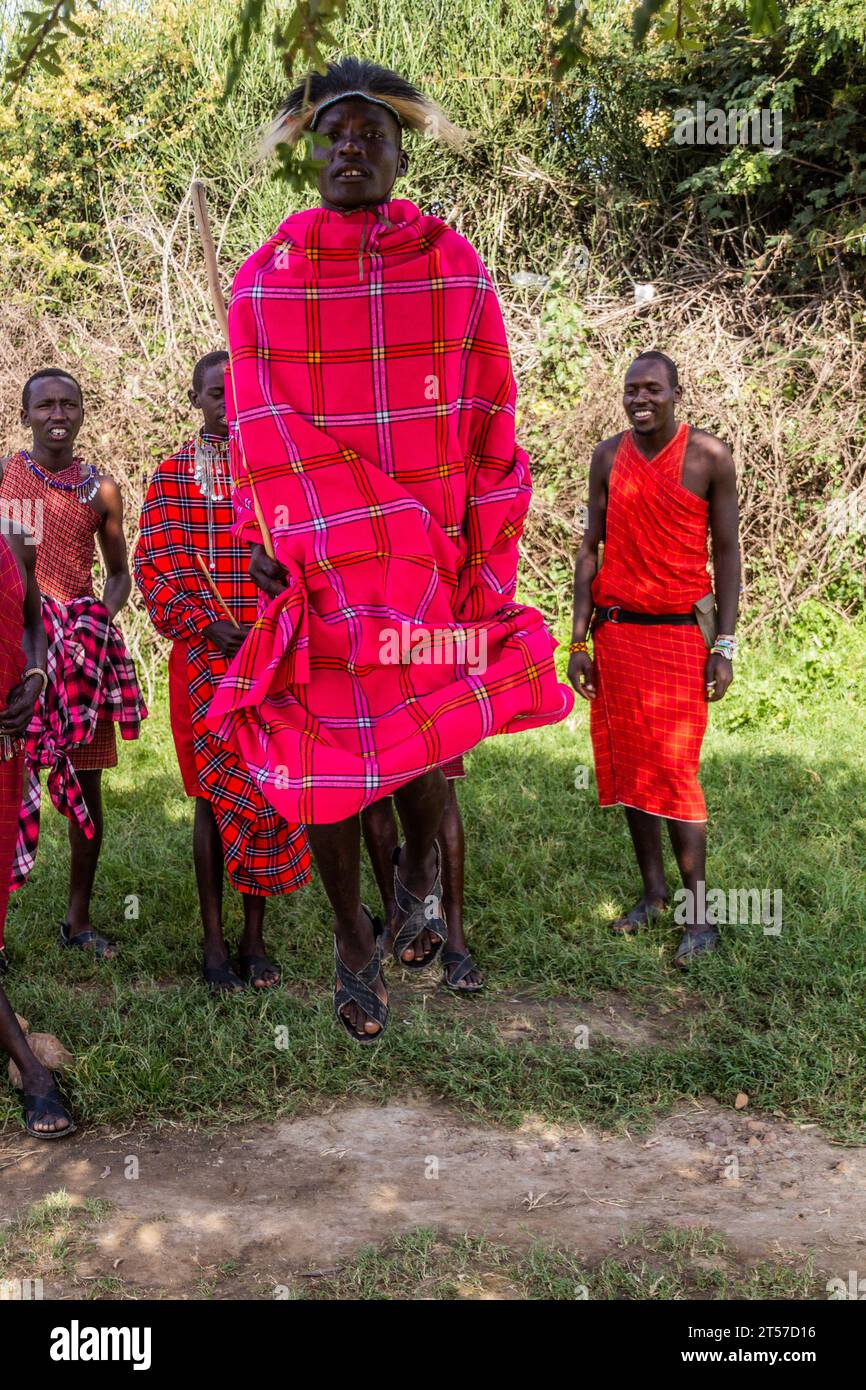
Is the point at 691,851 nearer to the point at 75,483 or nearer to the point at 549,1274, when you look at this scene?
the point at 549,1274

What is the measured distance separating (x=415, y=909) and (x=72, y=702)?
236 centimetres

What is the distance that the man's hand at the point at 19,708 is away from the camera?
4.40 meters

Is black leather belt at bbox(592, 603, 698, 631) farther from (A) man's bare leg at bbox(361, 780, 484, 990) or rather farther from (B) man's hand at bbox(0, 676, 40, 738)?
(B) man's hand at bbox(0, 676, 40, 738)

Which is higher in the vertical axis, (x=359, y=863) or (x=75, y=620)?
(x=75, y=620)

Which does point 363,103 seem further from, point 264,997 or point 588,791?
point 588,791

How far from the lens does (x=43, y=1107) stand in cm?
436

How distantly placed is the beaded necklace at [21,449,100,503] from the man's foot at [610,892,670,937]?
2.97 metres

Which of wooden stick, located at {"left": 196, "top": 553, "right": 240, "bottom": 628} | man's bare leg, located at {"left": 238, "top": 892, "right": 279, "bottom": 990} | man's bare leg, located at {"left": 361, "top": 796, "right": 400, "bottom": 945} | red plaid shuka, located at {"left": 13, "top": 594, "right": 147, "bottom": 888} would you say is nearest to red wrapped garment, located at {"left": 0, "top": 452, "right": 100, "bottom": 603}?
red plaid shuka, located at {"left": 13, "top": 594, "right": 147, "bottom": 888}

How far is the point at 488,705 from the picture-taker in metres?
3.54

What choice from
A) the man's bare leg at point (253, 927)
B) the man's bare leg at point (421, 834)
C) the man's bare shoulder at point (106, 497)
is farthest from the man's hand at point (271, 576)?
the man's bare shoulder at point (106, 497)

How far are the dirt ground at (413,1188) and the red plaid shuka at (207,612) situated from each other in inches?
46.3

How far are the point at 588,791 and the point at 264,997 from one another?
284cm

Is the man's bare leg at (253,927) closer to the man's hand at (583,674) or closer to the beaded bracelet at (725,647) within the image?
the man's hand at (583,674)

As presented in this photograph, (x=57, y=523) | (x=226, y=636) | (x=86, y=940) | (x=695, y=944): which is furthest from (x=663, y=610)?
(x=86, y=940)
